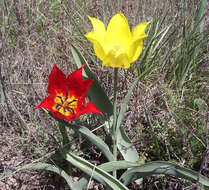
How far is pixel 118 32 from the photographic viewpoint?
1.21 metres

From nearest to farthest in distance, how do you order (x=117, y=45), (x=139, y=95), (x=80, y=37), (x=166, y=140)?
1. (x=117, y=45)
2. (x=166, y=140)
3. (x=139, y=95)
4. (x=80, y=37)

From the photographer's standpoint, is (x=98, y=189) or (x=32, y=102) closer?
(x=98, y=189)

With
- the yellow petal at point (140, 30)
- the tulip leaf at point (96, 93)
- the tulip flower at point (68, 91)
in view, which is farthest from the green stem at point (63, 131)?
the yellow petal at point (140, 30)

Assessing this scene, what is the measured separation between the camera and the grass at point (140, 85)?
1465 millimetres

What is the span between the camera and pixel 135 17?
2.15 metres

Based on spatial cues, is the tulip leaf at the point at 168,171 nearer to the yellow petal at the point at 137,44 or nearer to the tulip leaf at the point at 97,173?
the tulip leaf at the point at 97,173

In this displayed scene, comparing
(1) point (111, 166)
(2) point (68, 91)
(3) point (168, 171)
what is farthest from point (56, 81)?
(3) point (168, 171)

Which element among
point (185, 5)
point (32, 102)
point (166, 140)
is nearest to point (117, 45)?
point (166, 140)

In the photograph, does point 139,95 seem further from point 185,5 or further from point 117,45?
point 185,5

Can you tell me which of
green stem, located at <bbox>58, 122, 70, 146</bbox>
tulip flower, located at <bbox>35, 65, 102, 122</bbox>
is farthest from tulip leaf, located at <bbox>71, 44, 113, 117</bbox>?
green stem, located at <bbox>58, 122, 70, 146</bbox>

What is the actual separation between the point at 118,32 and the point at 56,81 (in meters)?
0.33

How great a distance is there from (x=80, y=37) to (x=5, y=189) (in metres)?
1.29

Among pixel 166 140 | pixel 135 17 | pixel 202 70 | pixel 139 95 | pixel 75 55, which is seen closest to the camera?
pixel 75 55

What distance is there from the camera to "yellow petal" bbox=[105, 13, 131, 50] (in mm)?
1192
